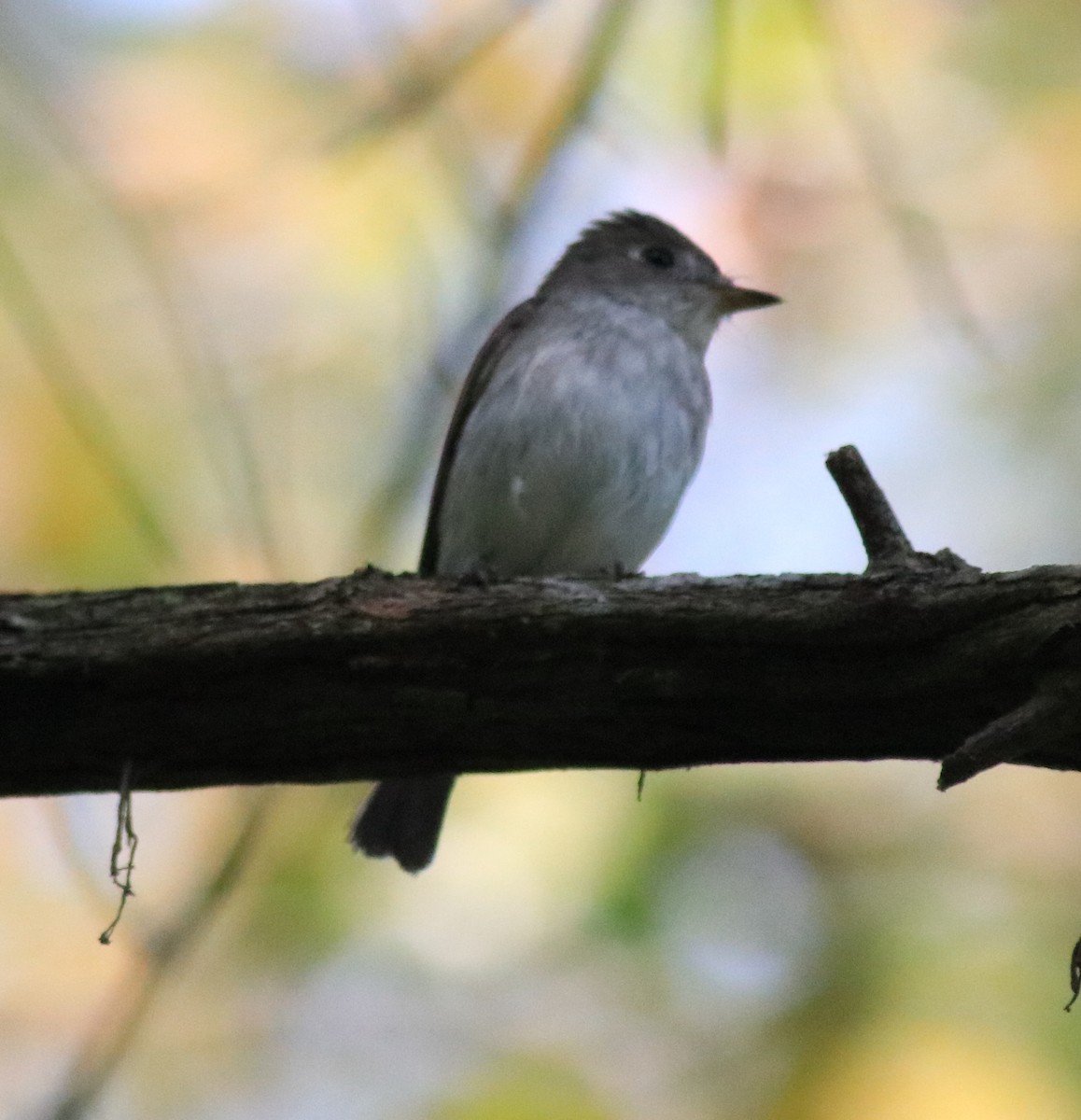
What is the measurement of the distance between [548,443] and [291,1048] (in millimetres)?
1837

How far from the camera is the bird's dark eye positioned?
5570mm

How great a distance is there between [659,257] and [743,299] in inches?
17.3

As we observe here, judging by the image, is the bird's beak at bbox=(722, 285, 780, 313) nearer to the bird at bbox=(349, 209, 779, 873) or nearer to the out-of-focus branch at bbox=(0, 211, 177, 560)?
the bird at bbox=(349, 209, 779, 873)

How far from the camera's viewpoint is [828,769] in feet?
16.3

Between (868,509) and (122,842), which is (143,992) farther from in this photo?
(868,509)

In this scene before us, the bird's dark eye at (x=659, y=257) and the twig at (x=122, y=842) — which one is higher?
the bird's dark eye at (x=659, y=257)

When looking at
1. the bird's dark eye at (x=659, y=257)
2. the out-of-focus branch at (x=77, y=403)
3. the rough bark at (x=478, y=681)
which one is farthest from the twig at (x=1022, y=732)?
the bird's dark eye at (x=659, y=257)

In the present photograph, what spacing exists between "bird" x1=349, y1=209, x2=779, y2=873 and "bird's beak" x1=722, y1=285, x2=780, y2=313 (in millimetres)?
302

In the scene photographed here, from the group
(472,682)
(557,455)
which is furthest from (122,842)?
(557,455)

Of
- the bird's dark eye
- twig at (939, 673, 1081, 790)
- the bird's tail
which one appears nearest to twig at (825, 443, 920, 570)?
twig at (939, 673, 1081, 790)

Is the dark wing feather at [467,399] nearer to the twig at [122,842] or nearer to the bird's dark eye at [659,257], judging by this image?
the bird's dark eye at [659,257]

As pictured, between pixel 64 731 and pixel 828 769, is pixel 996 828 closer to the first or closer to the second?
pixel 828 769

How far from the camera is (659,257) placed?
5617mm

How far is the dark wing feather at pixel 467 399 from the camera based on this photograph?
16.1 feet
